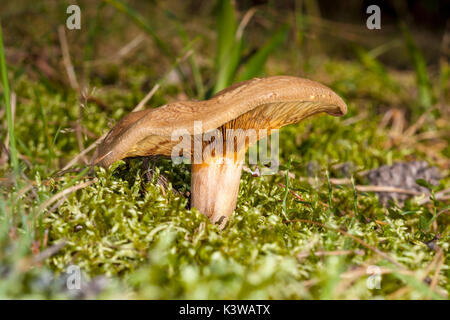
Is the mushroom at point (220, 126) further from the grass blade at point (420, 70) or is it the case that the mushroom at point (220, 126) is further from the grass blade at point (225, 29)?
the grass blade at point (420, 70)

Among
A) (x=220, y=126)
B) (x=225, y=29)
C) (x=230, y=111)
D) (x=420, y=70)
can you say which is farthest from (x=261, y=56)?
(x=420, y=70)

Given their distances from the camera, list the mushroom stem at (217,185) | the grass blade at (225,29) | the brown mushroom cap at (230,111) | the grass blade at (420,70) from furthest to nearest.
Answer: the grass blade at (420,70), the grass blade at (225,29), the mushroom stem at (217,185), the brown mushroom cap at (230,111)

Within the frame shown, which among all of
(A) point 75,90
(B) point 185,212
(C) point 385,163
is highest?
(A) point 75,90

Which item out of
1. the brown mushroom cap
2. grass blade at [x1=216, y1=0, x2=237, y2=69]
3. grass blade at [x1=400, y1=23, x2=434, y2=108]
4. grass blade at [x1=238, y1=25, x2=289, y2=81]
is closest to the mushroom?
the brown mushroom cap

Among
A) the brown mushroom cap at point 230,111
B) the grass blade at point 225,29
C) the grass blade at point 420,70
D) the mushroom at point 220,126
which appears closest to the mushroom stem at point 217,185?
the mushroom at point 220,126

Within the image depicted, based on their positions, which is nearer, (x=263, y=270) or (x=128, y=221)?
(x=263, y=270)

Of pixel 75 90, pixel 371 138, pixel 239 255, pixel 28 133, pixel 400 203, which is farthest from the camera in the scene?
pixel 75 90

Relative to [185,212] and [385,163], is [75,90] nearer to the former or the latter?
[185,212]
